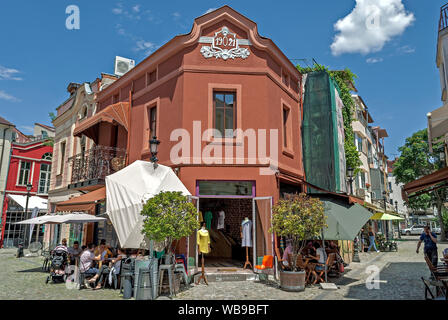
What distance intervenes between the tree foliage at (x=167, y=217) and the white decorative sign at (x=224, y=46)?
5.61 meters

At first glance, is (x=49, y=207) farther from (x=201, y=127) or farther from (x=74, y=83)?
(x=201, y=127)

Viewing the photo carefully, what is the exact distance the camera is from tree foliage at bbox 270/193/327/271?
28.3 feet

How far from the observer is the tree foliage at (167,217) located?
800 cm

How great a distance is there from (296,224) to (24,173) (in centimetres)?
2875

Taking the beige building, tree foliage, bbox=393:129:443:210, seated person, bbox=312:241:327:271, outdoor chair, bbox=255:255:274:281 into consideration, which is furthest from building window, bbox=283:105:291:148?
tree foliage, bbox=393:129:443:210

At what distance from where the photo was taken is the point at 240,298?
7719 mm

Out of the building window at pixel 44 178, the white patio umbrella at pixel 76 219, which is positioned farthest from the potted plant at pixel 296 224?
the building window at pixel 44 178

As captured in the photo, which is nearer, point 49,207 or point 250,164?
point 250,164

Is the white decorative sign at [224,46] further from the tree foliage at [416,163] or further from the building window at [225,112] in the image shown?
the tree foliage at [416,163]

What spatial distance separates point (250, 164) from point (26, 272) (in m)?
9.69

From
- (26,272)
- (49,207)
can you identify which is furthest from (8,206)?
(26,272)

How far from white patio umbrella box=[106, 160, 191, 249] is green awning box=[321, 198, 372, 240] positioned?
4671mm

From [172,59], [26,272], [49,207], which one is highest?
[172,59]
